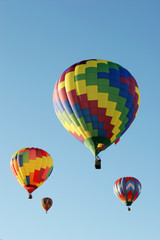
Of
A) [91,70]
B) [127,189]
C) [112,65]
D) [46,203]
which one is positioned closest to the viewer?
[91,70]

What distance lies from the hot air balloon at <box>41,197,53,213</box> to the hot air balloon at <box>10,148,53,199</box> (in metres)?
7.63

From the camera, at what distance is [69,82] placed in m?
26.2

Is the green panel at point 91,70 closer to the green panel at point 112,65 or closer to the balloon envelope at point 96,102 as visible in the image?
the balloon envelope at point 96,102

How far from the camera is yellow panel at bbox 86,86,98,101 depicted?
83.7 feet

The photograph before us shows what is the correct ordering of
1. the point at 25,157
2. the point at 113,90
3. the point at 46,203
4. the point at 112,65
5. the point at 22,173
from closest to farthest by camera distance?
1. the point at 113,90
2. the point at 112,65
3. the point at 22,173
4. the point at 25,157
5. the point at 46,203

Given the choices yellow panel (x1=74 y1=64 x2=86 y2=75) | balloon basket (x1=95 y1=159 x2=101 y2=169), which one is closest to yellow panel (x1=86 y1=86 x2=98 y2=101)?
yellow panel (x1=74 y1=64 x2=86 y2=75)

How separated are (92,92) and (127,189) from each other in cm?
1600

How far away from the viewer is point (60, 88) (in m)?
26.5

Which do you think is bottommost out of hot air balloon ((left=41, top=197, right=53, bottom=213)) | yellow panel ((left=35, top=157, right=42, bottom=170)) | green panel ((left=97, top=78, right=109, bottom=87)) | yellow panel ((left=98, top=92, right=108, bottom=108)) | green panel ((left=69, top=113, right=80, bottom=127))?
hot air balloon ((left=41, top=197, right=53, bottom=213))

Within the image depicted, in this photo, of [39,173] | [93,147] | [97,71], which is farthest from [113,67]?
[39,173]

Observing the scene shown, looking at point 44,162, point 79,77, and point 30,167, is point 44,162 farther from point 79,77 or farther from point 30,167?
point 79,77

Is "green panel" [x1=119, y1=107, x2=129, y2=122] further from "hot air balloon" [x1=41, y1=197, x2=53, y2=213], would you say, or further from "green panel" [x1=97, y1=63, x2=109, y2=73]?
"hot air balloon" [x1=41, y1=197, x2=53, y2=213]

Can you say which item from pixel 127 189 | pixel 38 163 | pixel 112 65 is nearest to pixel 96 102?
pixel 112 65

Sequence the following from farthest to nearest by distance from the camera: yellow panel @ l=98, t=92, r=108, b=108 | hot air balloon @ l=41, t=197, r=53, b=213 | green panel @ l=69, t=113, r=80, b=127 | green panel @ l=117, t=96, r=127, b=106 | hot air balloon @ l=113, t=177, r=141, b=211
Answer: hot air balloon @ l=41, t=197, r=53, b=213 < hot air balloon @ l=113, t=177, r=141, b=211 < green panel @ l=117, t=96, r=127, b=106 < green panel @ l=69, t=113, r=80, b=127 < yellow panel @ l=98, t=92, r=108, b=108
